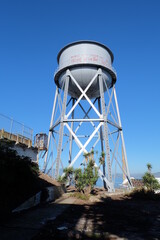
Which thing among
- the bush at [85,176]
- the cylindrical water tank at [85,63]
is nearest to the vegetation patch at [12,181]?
the bush at [85,176]

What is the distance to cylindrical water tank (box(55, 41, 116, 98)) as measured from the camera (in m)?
17.5

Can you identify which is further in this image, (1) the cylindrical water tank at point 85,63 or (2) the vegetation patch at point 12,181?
(1) the cylindrical water tank at point 85,63

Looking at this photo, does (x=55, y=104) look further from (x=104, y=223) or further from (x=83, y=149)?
(x=104, y=223)

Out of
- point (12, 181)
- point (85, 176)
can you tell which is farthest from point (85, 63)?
point (12, 181)

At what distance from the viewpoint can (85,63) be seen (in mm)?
17219

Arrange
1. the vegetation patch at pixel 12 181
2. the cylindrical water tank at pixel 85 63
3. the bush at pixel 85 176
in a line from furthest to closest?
1. the cylindrical water tank at pixel 85 63
2. the bush at pixel 85 176
3. the vegetation patch at pixel 12 181

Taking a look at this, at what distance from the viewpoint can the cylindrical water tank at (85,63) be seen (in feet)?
57.3

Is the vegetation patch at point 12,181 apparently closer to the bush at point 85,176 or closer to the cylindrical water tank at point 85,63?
the bush at point 85,176

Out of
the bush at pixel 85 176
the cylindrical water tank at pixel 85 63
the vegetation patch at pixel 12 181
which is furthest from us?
the cylindrical water tank at pixel 85 63

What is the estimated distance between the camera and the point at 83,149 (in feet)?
49.1

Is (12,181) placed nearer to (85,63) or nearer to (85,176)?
(85,176)

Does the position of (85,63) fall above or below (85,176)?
above

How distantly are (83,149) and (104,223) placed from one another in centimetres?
913

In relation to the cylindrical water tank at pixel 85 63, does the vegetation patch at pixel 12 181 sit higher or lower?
lower
